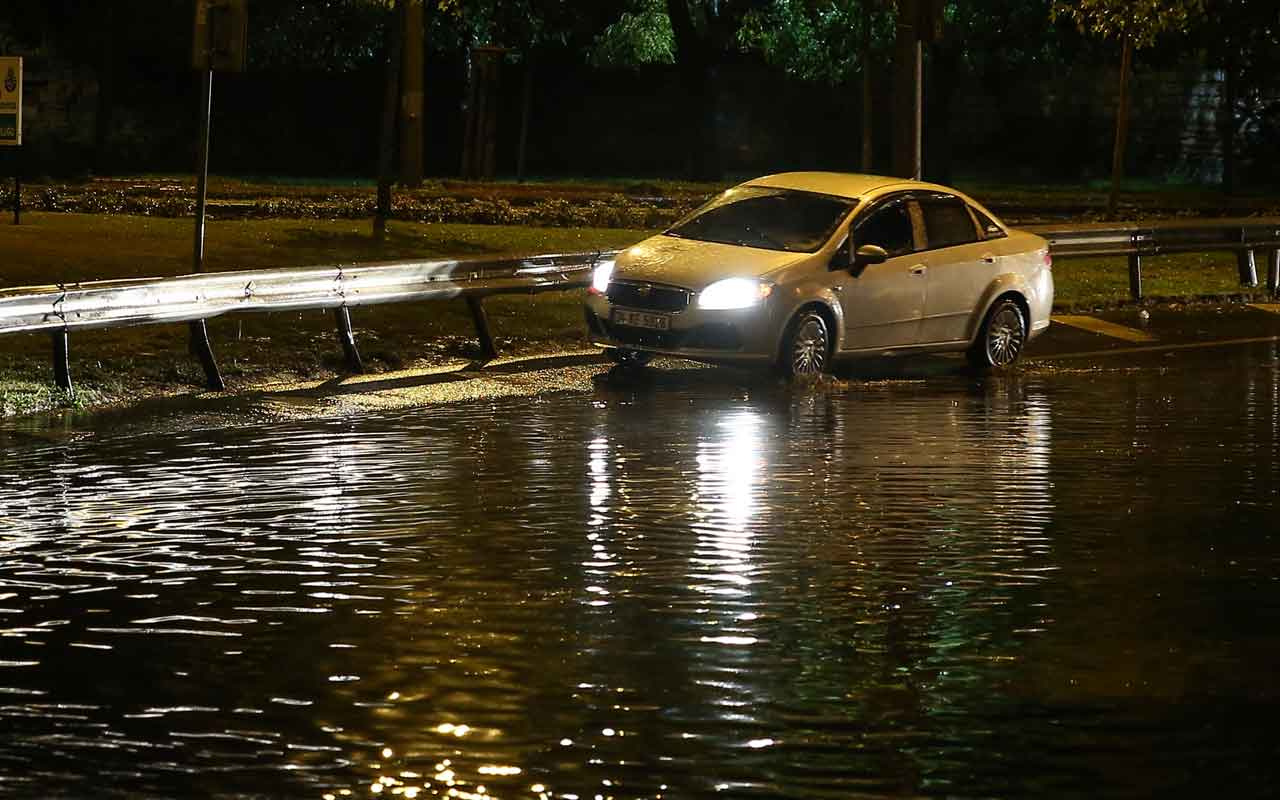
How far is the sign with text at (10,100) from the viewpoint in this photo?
84.7 ft

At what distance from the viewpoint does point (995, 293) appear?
19141 mm

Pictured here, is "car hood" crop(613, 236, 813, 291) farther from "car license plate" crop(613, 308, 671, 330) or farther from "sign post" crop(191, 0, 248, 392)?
"sign post" crop(191, 0, 248, 392)

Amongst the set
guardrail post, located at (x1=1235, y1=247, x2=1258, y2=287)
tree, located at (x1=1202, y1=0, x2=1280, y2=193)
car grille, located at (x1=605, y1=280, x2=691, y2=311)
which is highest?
tree, located at (x1=1202, y1=0, x2=1280, y2=193)

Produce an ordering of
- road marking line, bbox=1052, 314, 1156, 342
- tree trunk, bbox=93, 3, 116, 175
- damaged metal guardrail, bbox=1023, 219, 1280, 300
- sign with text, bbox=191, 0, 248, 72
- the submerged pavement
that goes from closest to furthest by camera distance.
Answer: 1. the submerged pavement
2. sign with text, bbox=191, 0, 248, 72
3. road marking line, bbox=1052, 314, 1156, 342
4. damaged metal guardrail, bbox=1023, 219, 1280, 300
5. tree trunk, bbox=93, 3, 116, 175

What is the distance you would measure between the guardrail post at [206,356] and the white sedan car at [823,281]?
279 cm

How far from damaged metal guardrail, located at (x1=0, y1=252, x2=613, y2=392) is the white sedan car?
4.91 feet

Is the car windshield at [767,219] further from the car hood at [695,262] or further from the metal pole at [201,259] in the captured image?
the metal pole at [201,259]

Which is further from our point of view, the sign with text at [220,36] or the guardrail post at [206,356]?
the sign with text at [220,36]

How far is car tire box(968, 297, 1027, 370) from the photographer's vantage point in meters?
19.1

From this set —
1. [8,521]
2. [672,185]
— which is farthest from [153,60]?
[8,521]

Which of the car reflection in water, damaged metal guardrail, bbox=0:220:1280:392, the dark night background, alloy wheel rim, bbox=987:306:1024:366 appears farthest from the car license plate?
the dark night background

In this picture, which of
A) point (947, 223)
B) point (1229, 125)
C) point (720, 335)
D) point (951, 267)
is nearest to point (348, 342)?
point (720, 335)

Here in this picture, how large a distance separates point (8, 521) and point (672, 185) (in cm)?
3273

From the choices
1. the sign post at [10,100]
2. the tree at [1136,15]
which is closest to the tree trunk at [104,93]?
the sign post at [10,100]
